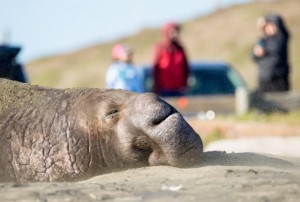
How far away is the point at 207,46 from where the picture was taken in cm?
5084

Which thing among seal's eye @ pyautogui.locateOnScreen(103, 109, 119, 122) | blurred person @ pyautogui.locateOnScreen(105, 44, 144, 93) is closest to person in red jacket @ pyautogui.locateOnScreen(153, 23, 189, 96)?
blurred person @ pyautogui.locateOnScreen(105, 44, 144, 93)

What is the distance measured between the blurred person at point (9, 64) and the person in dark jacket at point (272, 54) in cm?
748

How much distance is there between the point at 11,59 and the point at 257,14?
4287 cm

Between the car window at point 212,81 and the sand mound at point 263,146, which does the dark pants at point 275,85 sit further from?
the sand mound at point 263,146

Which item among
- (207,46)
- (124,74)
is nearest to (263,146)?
(124,74)

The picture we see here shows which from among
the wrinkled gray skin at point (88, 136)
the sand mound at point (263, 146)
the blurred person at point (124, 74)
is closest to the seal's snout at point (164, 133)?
the wrinkled gray skin at point (88, 136)

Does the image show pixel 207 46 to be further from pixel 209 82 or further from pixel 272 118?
pixel 272 118

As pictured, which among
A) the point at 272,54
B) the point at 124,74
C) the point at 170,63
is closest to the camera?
the point at 124,74

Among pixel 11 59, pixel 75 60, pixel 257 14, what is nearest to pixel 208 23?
pixel 257 14

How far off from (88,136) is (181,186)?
3.55 feet

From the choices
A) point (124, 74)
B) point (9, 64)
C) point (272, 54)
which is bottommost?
point (9, 64)

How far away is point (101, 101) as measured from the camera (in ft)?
22.7

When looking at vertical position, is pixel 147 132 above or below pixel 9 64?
below

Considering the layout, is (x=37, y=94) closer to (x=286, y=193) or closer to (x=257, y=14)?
(x=286, y=193)
